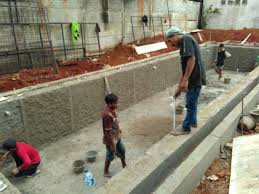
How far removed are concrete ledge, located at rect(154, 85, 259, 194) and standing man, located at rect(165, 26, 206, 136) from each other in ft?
1.29

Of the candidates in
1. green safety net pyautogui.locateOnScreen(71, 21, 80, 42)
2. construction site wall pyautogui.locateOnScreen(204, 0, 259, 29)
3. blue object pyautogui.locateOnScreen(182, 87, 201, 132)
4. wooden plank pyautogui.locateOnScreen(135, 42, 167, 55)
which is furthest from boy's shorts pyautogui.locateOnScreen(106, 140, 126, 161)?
construction site wall pyautogui.locateOnScreen(204, 0, 259, 29)

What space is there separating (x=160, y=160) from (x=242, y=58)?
11143 millimetres

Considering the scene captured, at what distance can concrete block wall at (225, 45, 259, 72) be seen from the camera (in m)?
12.5

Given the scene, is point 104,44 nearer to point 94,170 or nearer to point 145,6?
point 145,6

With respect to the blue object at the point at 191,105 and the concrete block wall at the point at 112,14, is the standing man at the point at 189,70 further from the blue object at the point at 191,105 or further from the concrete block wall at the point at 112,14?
the concrete block wall at the point at 112,14

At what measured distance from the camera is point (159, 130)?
21.0 feet

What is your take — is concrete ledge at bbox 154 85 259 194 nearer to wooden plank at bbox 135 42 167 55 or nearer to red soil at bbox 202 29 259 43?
wooden plank at bbox 135 42 167 55

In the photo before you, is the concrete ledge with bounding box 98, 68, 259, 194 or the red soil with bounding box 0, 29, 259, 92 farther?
the red soil with bounding box 0, 29, 259, 92

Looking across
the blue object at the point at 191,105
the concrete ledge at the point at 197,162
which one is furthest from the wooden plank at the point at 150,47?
the blue object at the point at 191,105

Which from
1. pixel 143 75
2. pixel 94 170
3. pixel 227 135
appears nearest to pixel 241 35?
pixel 143 75

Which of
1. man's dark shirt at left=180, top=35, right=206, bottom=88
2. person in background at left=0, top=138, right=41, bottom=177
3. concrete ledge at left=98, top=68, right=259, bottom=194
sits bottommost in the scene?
person in background at left=0, top=138, right=41, bottom=177

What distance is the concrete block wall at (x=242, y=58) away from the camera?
12.5 metres

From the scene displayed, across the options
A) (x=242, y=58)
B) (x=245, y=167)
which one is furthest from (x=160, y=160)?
(x=242, y=58)

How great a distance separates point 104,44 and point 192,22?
9.71 meters
